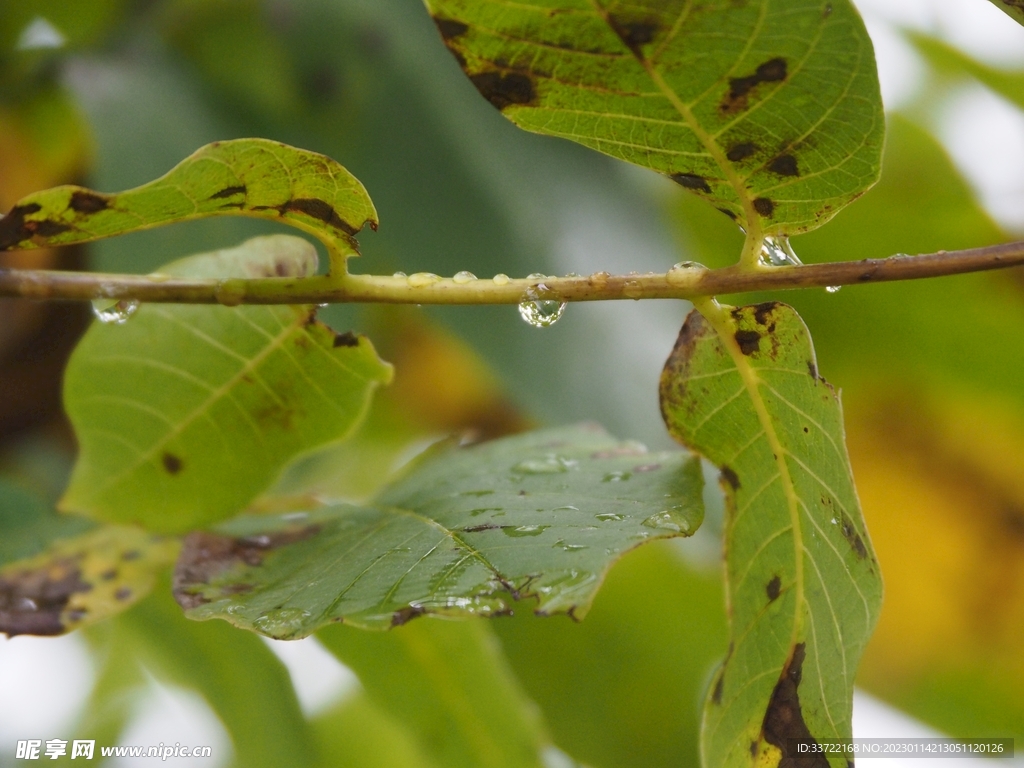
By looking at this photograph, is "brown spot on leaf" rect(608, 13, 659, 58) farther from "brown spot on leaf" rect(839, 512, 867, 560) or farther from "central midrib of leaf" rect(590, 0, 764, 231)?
"brown spot on leaf" rect(839, 512, 867, 560)

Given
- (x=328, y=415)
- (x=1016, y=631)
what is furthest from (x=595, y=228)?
(x=1016, y=631)

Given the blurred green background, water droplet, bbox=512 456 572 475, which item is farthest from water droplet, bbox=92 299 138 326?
the blurred green background

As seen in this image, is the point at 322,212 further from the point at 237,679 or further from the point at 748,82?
the point at 237,679

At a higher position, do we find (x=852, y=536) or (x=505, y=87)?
(x=505, y=87)

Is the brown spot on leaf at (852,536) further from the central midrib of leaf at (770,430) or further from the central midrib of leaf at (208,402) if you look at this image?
the central midrib of leaf at (208,402)

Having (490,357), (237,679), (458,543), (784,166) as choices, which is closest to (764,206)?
(784,166)
